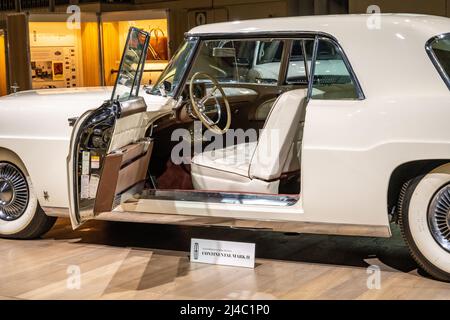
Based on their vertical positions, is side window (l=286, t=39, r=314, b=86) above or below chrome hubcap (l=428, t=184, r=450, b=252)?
above

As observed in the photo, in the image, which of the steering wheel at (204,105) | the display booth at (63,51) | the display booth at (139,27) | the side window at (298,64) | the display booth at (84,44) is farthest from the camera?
the display booth at (63,51)

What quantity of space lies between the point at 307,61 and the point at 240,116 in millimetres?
688

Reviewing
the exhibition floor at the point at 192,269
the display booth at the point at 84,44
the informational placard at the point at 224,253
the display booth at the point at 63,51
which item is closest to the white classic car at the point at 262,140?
the informational placard at the point at 224,253

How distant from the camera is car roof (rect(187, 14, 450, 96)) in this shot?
13.8 ft

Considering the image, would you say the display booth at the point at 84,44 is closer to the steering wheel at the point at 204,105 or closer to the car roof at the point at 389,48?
the steering wheel at the point at 204,105

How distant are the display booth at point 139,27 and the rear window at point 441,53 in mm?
6091

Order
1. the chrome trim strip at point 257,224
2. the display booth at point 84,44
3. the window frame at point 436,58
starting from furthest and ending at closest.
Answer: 1. the display booth at point 84,44
2. the chrome trim strip at point 257,224
3. the window frame at point 436,58

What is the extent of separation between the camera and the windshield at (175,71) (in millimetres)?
4961

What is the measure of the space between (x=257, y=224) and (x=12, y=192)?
2030mm

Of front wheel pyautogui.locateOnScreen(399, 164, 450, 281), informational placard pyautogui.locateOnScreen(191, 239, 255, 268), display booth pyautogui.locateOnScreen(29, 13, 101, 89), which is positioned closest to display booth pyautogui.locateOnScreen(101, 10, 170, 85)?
display booth pyautogui.locateOnScreen(29, 13, 101, 89)

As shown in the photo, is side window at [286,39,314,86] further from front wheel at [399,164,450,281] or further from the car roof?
front wheel at [399,164,450,281]

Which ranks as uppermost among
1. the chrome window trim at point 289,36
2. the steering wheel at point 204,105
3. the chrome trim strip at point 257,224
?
the chrome window trim at point 289,36

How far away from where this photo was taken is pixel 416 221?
13.8 ft
